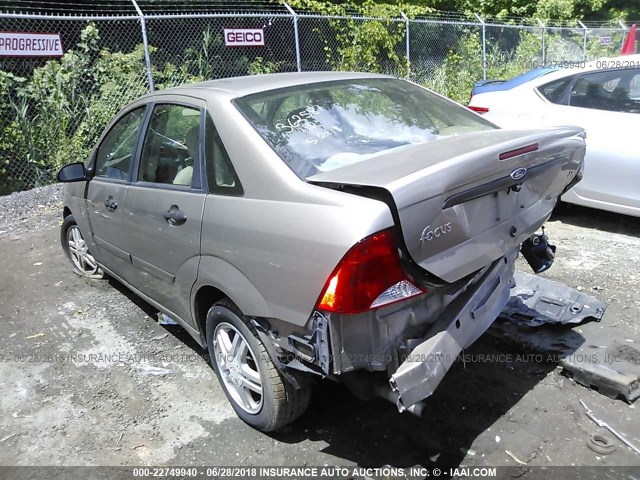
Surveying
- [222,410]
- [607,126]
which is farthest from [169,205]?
[607,126]

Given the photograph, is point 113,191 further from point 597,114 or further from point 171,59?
point 171,59

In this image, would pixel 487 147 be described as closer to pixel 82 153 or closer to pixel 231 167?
pixel 231 167

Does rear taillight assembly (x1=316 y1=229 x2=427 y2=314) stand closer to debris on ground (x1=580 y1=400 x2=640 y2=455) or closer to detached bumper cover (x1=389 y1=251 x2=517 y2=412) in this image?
detached bumper cover (x1=389 y1=251 x2=517 y2=412)

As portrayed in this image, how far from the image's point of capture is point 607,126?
5.27 meters

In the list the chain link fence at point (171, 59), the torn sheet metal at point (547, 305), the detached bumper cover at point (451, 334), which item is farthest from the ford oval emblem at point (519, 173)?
the chain link fence at point (171, 59)

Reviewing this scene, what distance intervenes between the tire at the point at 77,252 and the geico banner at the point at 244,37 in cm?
658

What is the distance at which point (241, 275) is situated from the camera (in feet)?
8.76

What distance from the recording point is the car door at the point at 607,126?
511cm

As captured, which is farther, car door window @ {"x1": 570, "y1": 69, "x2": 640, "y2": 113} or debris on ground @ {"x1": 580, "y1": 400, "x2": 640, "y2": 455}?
car door window @ {"x1": 570, "y1": 69, "x2": 640, "y2": 113}

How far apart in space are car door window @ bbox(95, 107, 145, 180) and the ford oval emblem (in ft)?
8.02

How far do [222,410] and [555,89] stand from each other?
15.7 ft

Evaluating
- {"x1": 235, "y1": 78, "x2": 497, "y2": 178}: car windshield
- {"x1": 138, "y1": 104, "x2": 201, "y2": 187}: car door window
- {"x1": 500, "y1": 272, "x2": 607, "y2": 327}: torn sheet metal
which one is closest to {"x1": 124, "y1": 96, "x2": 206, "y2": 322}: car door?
{"x1": 138, "y1": 104, "x2": 201, "y2": 187}: car door window

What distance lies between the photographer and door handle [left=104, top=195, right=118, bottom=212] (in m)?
3.86

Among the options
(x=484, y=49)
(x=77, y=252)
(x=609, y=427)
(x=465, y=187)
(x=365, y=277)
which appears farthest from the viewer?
(x=484, y=49)
